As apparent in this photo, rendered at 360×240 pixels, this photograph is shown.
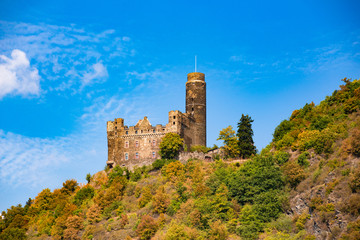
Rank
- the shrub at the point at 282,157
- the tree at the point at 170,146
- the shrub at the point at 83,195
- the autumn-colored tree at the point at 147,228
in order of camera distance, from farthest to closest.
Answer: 1. the tree at the point at 170,146
2. the shrub at the point at 83,195
3. the shrub at the point at 282,157
4. the autumn-colored tree at the point at 147,228

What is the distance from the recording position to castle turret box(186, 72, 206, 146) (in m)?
85.9

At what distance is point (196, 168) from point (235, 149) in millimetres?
7358

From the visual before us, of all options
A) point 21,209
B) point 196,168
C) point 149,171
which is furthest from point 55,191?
point 196,168

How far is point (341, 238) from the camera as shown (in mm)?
45094

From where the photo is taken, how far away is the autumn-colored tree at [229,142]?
74787 millimetres

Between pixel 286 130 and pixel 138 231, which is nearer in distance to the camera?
pixel 138 231

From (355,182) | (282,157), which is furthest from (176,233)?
(355,182)

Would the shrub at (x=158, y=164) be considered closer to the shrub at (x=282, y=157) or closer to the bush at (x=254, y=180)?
the bush at (x=254, y=180)

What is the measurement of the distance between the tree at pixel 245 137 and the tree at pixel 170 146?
8.79m

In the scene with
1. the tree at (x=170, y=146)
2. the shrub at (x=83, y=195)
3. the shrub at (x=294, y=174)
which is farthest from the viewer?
the tree at (x=170, y=146)

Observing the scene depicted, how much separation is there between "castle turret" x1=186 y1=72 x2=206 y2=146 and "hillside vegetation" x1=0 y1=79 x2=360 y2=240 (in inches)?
466

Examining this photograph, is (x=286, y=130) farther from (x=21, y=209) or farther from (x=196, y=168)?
(x=21, y=209)

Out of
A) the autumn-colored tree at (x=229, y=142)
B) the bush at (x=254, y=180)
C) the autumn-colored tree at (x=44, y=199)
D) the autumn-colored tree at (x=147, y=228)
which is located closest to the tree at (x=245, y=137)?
the autumn-colored tree at (x=229, y=142)

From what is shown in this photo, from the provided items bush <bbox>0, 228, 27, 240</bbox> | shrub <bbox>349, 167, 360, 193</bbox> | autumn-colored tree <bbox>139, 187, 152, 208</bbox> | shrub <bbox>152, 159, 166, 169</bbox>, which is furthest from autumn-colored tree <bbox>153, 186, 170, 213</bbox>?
shrub <bbox>349, 167, 360, 193</bbox>
